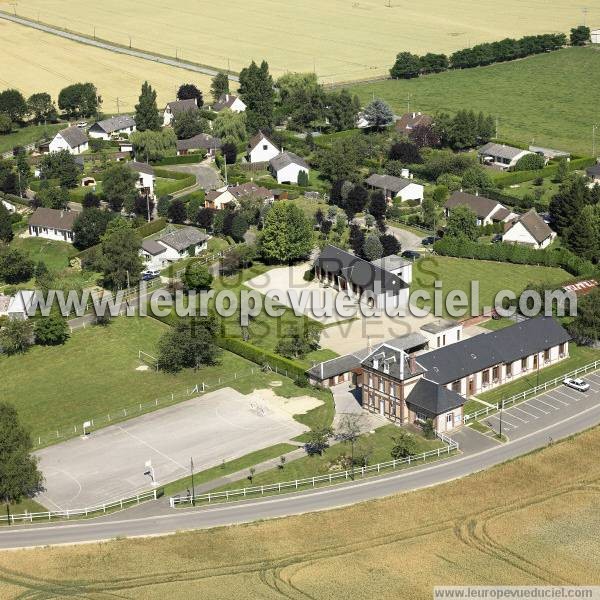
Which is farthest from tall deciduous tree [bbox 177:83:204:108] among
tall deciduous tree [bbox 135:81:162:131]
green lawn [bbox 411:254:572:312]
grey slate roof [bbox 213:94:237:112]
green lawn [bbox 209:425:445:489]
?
green lawn [bbox 209:425:445:489]

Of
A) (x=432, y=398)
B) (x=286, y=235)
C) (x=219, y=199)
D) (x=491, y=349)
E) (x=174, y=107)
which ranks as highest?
(x=174, y=107)

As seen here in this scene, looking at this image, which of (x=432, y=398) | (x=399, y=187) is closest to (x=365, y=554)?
(x=432, y=398)

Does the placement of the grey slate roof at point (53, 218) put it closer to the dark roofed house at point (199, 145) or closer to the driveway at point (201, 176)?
the driveway at point (201, 176)

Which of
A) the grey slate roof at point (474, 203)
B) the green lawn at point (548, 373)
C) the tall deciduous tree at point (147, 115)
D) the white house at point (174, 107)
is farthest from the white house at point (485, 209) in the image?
the white house at point (174, 107)

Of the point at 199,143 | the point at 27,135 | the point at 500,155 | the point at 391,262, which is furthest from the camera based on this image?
the point at 27,135

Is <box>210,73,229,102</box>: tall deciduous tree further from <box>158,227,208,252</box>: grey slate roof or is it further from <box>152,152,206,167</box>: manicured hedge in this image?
<box>158,227,208,252</box>: grey slate roof

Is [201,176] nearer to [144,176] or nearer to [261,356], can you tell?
[144,176]

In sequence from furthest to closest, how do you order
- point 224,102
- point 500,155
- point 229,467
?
point 224,102 → point 500,155 → point 229,467
